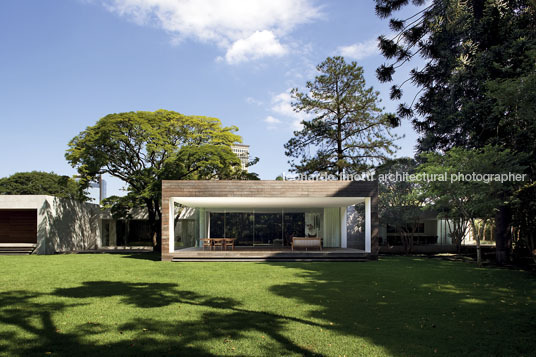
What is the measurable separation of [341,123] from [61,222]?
18850mm

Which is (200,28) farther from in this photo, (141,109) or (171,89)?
(141,109)

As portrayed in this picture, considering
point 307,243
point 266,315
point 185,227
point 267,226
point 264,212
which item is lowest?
point 307,243

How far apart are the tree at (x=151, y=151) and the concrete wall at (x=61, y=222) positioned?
270 cm

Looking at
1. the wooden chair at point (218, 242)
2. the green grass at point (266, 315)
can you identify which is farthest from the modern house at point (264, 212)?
the green grass at point (266, 315)

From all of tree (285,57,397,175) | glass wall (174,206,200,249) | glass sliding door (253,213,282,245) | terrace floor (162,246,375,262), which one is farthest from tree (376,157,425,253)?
glass wall (174,206,200,249)

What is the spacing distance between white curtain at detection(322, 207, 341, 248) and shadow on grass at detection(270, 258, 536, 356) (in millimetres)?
9743

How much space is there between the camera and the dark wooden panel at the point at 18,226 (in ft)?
81.3

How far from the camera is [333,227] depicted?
22328 millimetres

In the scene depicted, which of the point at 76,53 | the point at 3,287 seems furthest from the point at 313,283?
the point at 76,53

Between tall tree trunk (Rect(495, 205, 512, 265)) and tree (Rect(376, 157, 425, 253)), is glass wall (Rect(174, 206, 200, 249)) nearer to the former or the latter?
tree (Rect(376, 157, 425, 253))

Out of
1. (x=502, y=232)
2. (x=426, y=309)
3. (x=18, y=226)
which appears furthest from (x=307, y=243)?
(x=18, y=226)

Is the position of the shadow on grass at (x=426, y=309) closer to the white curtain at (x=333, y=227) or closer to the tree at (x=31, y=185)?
the white curtain at (x=333, y=227)

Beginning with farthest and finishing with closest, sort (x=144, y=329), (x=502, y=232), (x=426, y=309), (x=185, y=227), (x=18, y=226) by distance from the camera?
(x=185, y=227), (x=18, y=226), (x=502, y=232), (x=426, y=309), (x=144, y=329)

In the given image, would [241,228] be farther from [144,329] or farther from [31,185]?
[31,185]
